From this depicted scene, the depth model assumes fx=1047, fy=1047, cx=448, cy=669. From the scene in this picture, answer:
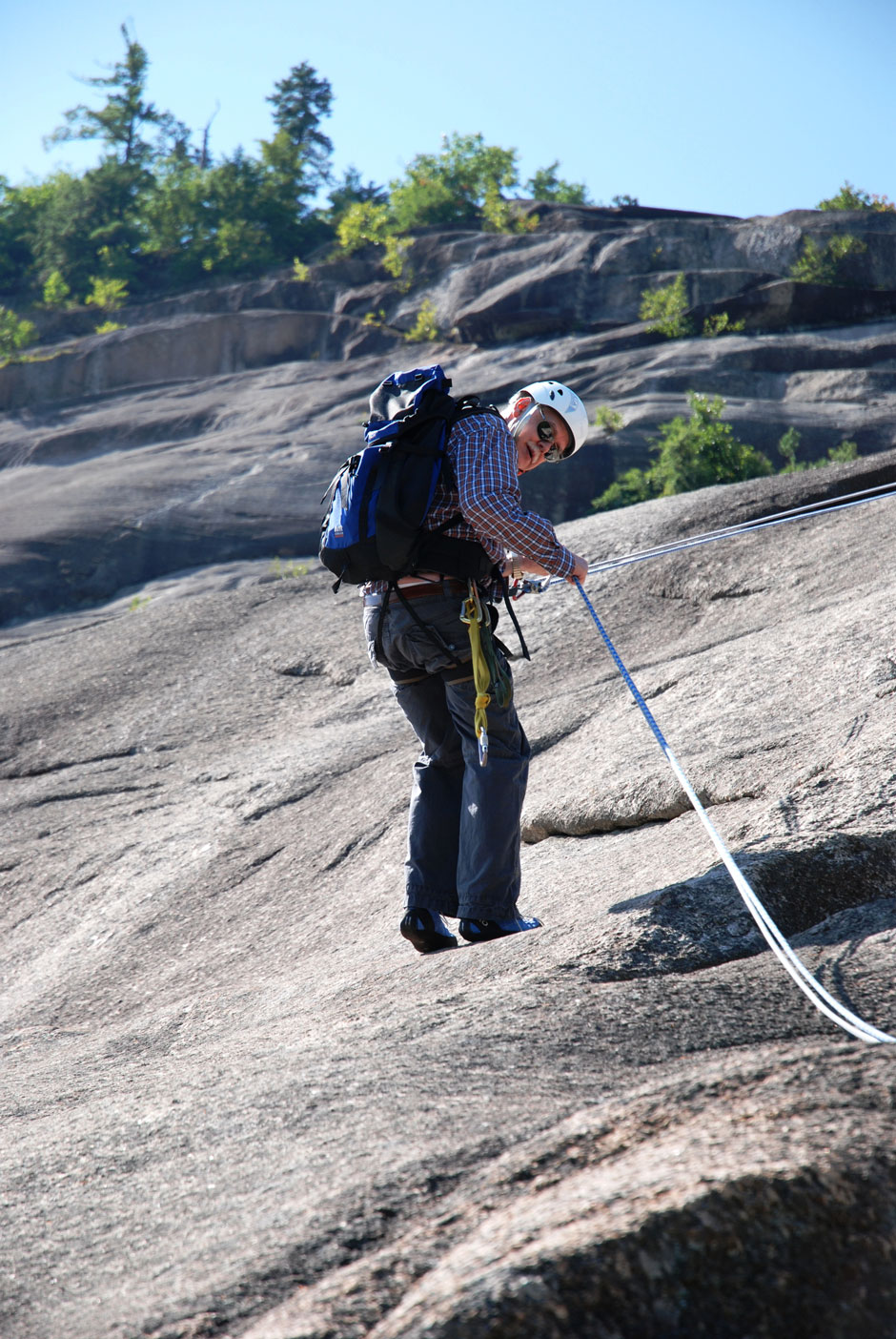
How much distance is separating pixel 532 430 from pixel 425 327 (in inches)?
1102

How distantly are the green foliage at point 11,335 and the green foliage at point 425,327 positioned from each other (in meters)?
13.5

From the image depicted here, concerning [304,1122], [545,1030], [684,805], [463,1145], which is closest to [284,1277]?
[463,1145]

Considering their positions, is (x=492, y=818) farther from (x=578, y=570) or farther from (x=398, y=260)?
(x=398, y=260)

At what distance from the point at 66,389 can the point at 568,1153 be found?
3528cm

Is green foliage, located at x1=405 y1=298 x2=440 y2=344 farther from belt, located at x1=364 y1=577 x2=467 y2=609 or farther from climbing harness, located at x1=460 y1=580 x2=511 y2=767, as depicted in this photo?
climbing harness, located at x1=460 y1=580 x2=511 y2=767

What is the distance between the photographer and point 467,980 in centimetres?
326

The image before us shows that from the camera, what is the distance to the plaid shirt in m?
3.72

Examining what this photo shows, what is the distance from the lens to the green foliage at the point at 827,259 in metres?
26.1

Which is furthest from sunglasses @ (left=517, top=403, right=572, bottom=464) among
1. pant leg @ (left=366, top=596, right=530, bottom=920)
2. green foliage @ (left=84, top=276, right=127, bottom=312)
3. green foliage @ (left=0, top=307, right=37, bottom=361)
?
green foliage @ (left=84, top=276, right=127, bottom=312)

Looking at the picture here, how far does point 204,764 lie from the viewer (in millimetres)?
7855

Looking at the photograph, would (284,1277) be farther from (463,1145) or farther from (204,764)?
(204,764)

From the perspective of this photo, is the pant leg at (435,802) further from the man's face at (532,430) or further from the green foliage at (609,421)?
the green foliage at (609,421)

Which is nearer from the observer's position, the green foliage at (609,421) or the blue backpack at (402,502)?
the blue backpack at (402,502)

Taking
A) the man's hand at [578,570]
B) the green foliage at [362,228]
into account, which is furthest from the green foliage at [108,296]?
the man's hand at [578,570]
